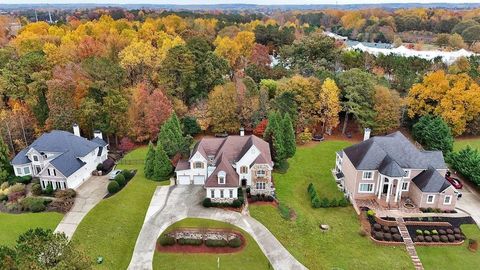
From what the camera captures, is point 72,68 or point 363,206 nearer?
point 363,206

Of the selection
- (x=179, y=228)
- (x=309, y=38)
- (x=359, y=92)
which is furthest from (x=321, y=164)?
(x=309, y=38)

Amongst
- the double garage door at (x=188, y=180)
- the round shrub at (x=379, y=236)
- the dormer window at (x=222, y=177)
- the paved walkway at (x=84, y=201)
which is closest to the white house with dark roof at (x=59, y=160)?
the paved walkway at (x=84, y=201)

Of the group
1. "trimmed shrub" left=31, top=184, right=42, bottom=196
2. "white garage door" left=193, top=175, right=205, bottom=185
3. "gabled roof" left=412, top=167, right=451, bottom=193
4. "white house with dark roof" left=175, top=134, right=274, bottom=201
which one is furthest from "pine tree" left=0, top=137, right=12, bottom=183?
"gabled roof" left=412, top=167, right=451, bottom=193

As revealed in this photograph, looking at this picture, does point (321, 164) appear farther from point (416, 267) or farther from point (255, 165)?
point (416, 267)

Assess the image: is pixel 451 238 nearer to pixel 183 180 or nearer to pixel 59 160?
pixel 183 180

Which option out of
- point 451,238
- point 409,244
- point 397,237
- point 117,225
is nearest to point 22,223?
point 117,225

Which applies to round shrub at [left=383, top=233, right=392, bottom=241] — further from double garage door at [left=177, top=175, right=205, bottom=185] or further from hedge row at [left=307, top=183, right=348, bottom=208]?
double garage door at [left=177, top=175, right=205, bottom=185]

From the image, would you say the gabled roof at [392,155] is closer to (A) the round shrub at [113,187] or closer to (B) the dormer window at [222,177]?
(B) the dormer window at [222,177]
